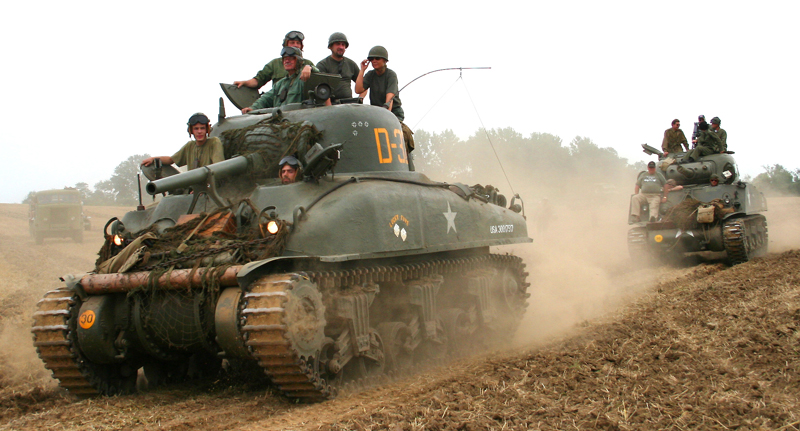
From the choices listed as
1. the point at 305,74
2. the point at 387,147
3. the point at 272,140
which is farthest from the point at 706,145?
the point at 272,140

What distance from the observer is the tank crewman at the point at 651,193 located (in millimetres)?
17281

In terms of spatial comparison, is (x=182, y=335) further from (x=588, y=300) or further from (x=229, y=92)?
(x=588, y=300)

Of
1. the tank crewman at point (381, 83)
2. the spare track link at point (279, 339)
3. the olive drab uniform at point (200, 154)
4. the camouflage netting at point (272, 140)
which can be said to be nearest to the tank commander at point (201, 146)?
the olive drab uniform at point (200, 154)

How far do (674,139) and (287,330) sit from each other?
16.5 metres

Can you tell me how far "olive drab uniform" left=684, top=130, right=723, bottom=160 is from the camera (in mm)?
18172

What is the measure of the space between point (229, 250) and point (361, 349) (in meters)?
1.70

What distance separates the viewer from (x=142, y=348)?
22.2 ft

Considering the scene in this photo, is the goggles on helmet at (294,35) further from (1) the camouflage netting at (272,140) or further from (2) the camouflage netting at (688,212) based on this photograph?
(2) the camouflage netting at (688,212)

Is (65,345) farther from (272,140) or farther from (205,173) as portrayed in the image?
(272,140)

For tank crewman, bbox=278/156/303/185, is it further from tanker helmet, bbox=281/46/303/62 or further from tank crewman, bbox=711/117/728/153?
tank crewman, bbox=711/117/728/153

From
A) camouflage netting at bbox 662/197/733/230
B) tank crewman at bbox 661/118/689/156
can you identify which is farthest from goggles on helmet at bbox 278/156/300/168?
tank crewman at bbox 661/118/689/156

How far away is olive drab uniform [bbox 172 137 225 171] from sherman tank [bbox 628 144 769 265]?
11.6 m

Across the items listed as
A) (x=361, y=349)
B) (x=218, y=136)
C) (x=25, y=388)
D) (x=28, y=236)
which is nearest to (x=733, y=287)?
(x=361, y=349)

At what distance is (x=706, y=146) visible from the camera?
59.9 ft
